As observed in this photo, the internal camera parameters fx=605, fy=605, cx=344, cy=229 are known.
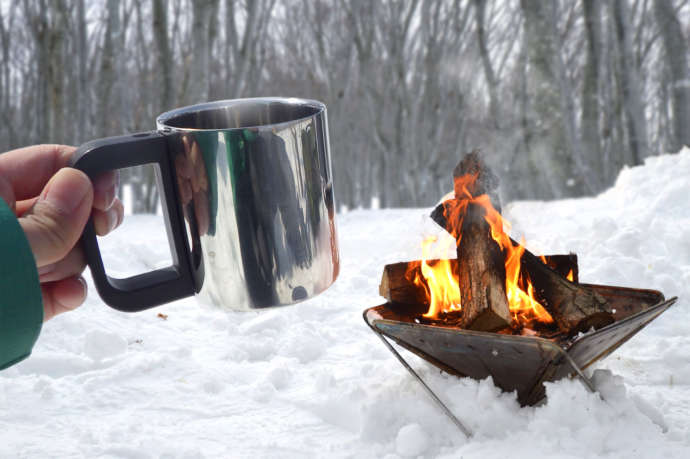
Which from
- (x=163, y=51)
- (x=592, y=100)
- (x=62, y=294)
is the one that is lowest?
(x=592, y=100)

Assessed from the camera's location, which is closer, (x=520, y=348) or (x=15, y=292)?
(x=15, y=292)

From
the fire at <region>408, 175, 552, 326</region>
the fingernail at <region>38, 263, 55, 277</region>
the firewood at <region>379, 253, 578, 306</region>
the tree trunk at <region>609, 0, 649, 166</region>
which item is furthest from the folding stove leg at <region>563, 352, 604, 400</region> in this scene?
the tree trunk at <region>609, 0, 649, 166</region>

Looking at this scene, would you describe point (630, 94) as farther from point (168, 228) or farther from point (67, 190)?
point (67, 190)

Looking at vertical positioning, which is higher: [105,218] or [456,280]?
[105,218]

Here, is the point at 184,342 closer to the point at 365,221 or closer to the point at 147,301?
the point at 147,301

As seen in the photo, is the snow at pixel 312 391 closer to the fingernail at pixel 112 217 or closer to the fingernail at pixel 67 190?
the fingernail at pixel 112 217

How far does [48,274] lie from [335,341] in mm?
1772

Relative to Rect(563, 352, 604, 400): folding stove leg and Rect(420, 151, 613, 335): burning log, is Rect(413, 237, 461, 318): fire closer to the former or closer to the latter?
Rect(420, 151, 613, 335): burning log

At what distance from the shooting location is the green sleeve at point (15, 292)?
3.57 feet

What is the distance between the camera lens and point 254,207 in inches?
56.7

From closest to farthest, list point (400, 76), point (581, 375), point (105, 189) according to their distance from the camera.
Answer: point (105, 189), point (581, 375), point (400, 76)

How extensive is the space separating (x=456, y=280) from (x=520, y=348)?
674 millimetres

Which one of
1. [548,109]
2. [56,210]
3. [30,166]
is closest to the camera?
[56,210]

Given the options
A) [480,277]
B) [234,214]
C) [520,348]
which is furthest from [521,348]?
[234,214]
